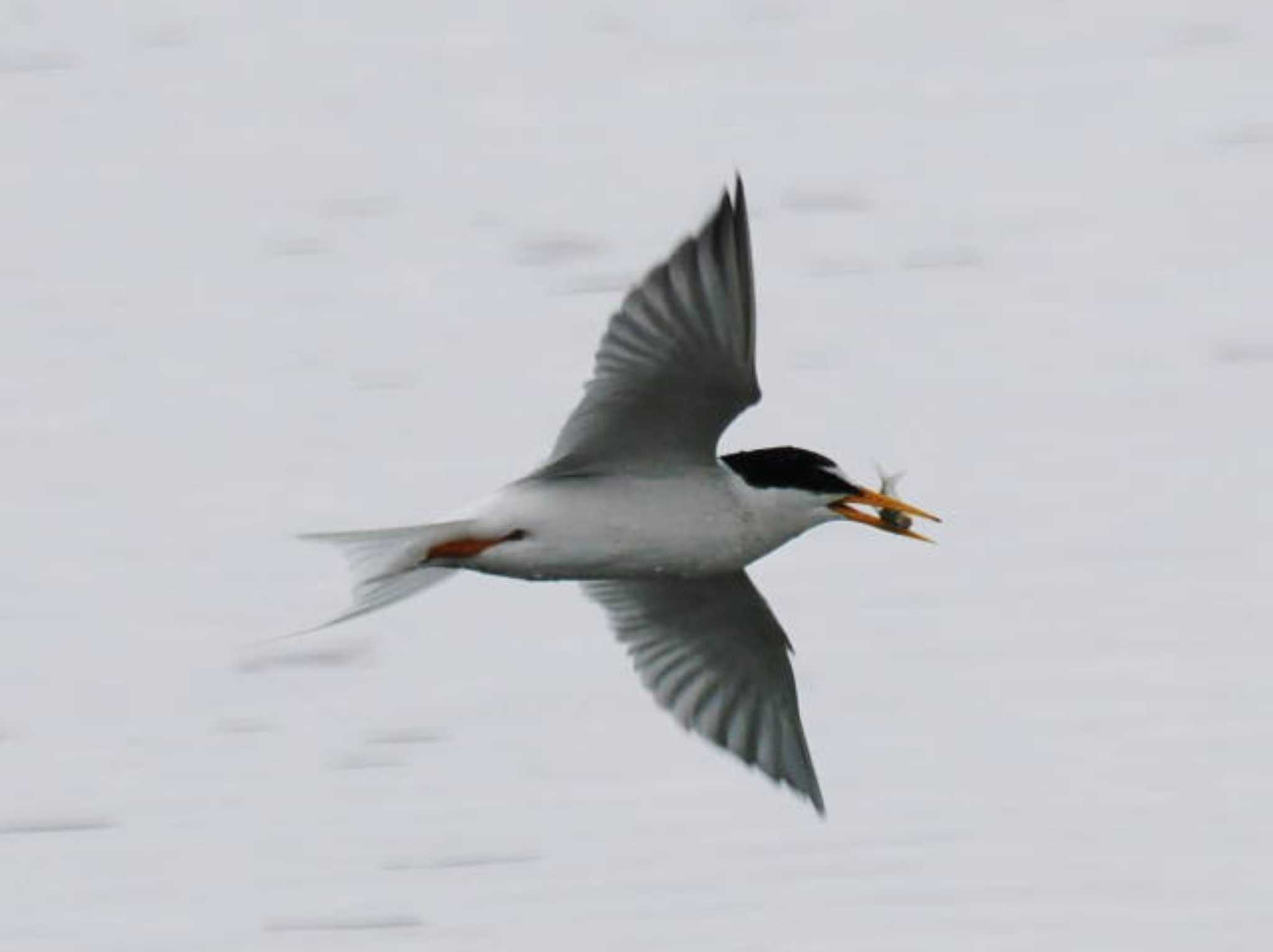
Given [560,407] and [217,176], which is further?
[217,176]

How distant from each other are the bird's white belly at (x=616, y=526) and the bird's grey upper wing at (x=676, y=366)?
40 millimetres

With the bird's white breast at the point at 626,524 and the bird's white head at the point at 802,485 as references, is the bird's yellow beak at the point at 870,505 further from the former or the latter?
the bird's white breast at the point at 626,524

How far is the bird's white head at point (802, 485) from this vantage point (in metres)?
6.33

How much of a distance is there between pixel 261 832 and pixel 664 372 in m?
1.73

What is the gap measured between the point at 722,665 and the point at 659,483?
697 mm

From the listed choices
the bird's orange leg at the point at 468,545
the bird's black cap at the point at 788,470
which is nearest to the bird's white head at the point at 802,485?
the bird's black cap at the point at 788,470

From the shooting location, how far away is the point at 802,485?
20.9 feet

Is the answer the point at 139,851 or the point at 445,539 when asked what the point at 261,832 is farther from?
the point at 445,539

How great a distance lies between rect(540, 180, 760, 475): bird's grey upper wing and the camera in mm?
6027

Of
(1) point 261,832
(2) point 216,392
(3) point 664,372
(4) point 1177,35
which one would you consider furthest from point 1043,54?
(3) point 664,372

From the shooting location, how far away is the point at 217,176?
36.1 ft

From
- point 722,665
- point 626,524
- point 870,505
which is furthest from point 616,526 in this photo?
point 722,665

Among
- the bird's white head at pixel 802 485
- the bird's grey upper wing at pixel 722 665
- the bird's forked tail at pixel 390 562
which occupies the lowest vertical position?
the bird's grey upper wing at pixel 722 665

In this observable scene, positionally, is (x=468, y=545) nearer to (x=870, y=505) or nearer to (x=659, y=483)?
(x=659, y=483)
